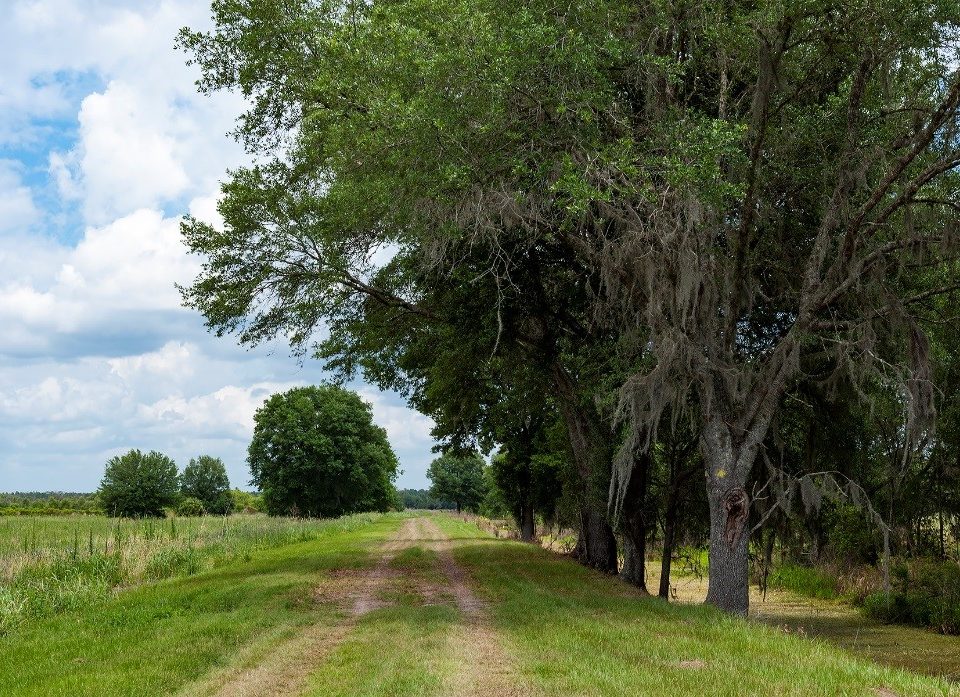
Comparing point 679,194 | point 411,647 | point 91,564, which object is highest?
point 679,194

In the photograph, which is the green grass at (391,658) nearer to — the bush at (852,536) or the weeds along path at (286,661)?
the weeds along path at (286,661)

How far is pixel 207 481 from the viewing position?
379 feet

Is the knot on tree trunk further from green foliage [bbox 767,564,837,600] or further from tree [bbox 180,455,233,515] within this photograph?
tree [bbox 180,455,233,515]

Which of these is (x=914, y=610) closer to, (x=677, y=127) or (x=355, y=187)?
(x=677, y=127)

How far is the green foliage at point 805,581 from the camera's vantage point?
28.4 m

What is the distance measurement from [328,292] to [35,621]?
10.2m

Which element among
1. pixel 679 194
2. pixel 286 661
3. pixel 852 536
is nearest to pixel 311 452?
pixel 852 536

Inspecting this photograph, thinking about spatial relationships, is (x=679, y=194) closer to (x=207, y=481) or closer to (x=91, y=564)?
(x=91, y=564)

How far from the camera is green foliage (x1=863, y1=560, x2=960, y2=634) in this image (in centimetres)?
2152

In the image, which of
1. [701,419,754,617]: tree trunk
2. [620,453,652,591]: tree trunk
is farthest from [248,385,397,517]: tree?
[701,419,754,617]: tree trunk

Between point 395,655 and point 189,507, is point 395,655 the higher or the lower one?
the higher one

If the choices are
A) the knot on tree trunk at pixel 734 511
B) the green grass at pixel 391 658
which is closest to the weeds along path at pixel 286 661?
the green grass at pixel 391 658

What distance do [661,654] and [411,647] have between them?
3.13 m

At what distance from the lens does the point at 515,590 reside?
17.7m
